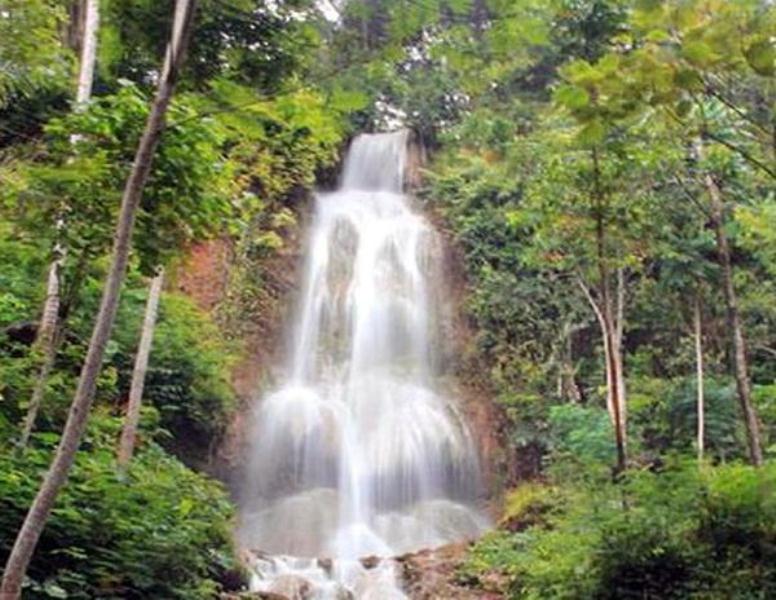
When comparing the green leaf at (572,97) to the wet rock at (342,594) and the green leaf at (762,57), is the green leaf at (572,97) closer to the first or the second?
the green leaf at (762,57)

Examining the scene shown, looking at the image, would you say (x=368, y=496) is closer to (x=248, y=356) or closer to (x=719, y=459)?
(x=248, y=356)

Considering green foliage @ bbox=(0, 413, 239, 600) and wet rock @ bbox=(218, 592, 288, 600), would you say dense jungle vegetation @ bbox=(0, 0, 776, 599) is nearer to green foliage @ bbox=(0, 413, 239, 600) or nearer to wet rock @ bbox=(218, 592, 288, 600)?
green foliage @ bbox=(0, 413, 239, 600)

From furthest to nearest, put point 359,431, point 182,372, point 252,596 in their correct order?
point 359,431 → point 182,372 → point 252,596

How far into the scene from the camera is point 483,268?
19.6 meters

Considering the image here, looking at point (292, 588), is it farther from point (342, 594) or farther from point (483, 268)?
point (483, 268)

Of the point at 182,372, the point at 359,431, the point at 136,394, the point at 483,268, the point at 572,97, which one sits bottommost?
the point at 359,431

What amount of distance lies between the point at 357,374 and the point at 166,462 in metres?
8.05

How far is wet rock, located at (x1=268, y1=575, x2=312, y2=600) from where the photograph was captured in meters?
11.1

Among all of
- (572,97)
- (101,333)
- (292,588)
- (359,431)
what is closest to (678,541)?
(572,97)

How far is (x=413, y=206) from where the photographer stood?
75.8 feet

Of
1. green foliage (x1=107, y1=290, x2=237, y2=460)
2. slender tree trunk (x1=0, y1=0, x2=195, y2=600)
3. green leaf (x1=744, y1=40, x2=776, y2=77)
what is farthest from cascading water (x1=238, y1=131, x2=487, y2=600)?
green leaf (x1=744, y1=40, x2=776, y2=77)

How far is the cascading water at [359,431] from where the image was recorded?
1434cm

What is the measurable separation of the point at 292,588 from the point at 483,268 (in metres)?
10.1

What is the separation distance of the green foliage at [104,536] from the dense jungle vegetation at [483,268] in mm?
20
